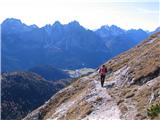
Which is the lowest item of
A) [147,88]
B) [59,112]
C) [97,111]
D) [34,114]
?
[34,114]

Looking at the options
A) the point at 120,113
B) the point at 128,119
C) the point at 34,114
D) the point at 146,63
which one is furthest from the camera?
the point at 34,114

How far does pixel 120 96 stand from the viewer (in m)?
47.9

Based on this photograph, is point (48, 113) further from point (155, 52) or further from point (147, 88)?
point (147, 88)

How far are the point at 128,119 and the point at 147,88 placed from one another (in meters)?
8.67

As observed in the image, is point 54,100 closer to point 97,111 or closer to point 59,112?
point 59,112

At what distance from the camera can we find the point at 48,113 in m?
68.0

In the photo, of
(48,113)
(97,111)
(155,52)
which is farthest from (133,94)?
(48,113)

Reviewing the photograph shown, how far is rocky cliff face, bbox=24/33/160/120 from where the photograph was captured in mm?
40537

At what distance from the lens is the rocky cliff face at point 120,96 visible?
40.5 metres

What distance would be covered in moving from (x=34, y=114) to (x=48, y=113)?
5503 millimetres

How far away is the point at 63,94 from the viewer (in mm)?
74000

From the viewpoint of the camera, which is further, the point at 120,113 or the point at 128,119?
the point at 120,113

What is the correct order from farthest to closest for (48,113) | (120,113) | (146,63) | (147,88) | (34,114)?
(34,114) < (48,113) < (146,63) < (147,88) < (120,113)

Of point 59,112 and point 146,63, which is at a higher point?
point 146,63
